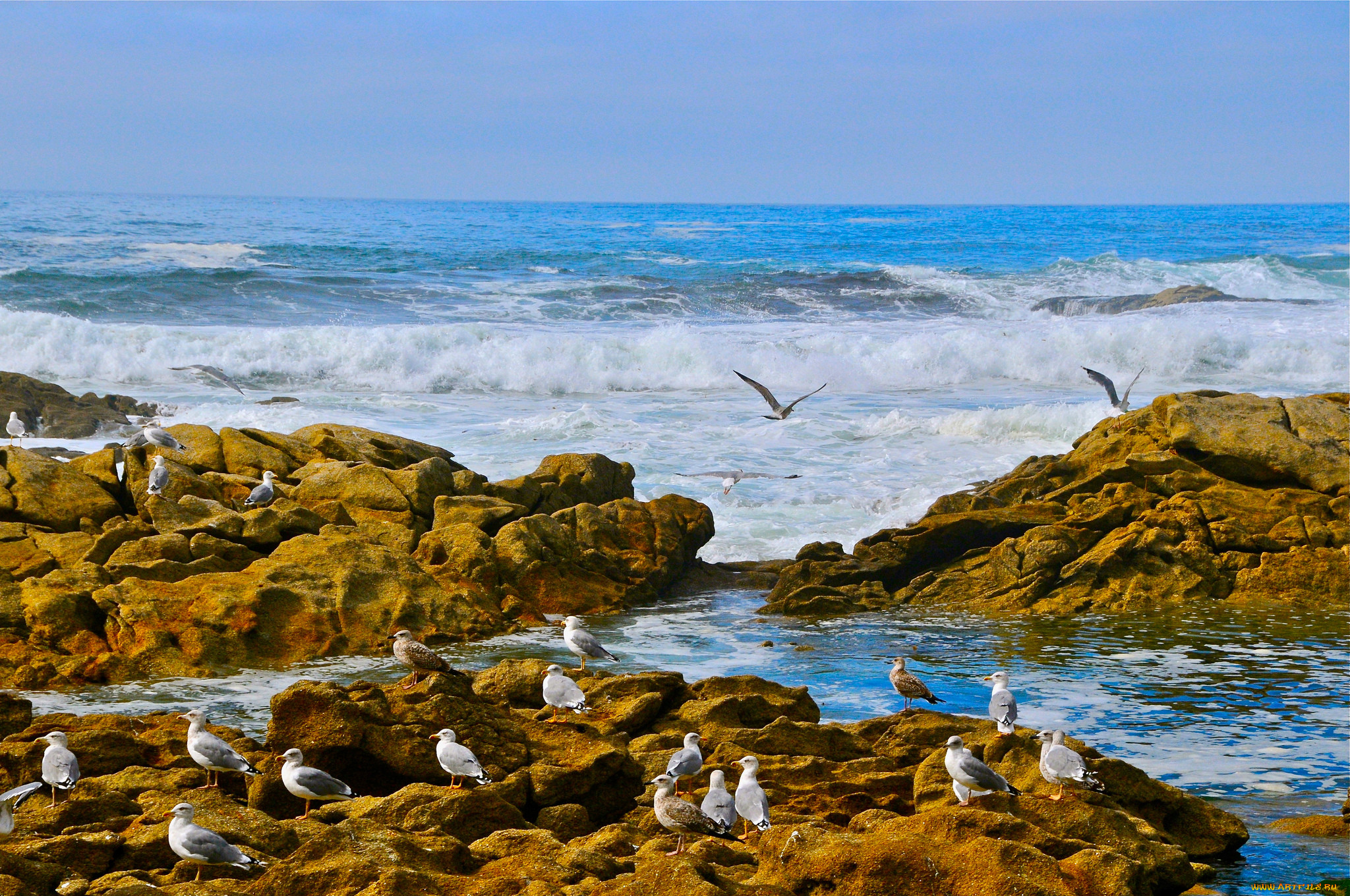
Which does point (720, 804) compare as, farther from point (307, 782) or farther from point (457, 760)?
point (307, 782)

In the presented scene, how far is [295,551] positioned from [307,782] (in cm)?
514

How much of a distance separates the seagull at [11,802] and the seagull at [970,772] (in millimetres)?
4168

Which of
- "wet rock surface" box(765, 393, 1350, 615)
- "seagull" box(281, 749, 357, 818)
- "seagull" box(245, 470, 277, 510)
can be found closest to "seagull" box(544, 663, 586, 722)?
"seagull" box(281, 749, 357, 818)

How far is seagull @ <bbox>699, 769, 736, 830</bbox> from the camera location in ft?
19.3

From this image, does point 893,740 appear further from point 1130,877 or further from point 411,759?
point 411,759

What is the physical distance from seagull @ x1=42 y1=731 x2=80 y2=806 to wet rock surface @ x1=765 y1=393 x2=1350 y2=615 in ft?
23.7

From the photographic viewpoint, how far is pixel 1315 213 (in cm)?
9181

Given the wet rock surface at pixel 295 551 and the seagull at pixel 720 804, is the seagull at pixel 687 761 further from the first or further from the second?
the wet rock surface at pixel 295 551

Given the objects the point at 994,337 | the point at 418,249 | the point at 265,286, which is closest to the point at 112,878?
the point at 994,337

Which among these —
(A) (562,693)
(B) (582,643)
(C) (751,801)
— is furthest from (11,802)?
(B) (582,643)

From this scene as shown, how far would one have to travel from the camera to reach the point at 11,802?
577cm

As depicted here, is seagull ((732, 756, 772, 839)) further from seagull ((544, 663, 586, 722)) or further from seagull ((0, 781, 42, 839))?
seagull ((0, 781, 42, 839))

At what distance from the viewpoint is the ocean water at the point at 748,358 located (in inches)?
391

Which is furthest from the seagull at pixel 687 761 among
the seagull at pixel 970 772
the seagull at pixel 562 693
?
the seagull at pixel 970 772
